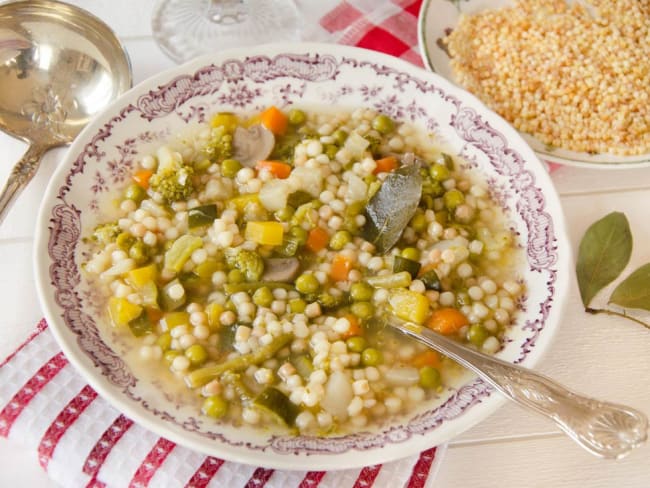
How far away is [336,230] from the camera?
9.68 feet

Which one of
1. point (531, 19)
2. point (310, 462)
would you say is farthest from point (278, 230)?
point (531, 19)

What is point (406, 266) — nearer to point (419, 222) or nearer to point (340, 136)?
point (419, 222)

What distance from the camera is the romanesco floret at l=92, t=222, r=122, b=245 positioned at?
2789 millimetres

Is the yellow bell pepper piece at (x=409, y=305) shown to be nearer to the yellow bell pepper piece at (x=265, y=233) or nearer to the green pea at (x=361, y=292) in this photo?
the green pea at (x=361, y=292)

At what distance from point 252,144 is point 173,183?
39 centimetres

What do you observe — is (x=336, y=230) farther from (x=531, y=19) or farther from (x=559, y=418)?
(x=531, y=19)

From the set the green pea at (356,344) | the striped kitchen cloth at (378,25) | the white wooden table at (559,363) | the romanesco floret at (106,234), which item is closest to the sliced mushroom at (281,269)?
the green pea at (356,344)

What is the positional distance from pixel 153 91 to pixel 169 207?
487 millimetres

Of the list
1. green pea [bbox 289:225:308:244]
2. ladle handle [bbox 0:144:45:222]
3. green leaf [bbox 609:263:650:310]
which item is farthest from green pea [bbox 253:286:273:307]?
green leaf [bbox 609:263:650:310]

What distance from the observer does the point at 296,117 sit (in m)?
3.21

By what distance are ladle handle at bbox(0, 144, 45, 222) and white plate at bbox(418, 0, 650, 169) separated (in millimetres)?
1811

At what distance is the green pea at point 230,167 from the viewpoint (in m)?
3.05

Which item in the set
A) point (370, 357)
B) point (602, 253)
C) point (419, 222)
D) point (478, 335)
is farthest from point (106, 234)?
point (602, 253)

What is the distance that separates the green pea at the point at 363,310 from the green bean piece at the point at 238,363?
259mm
